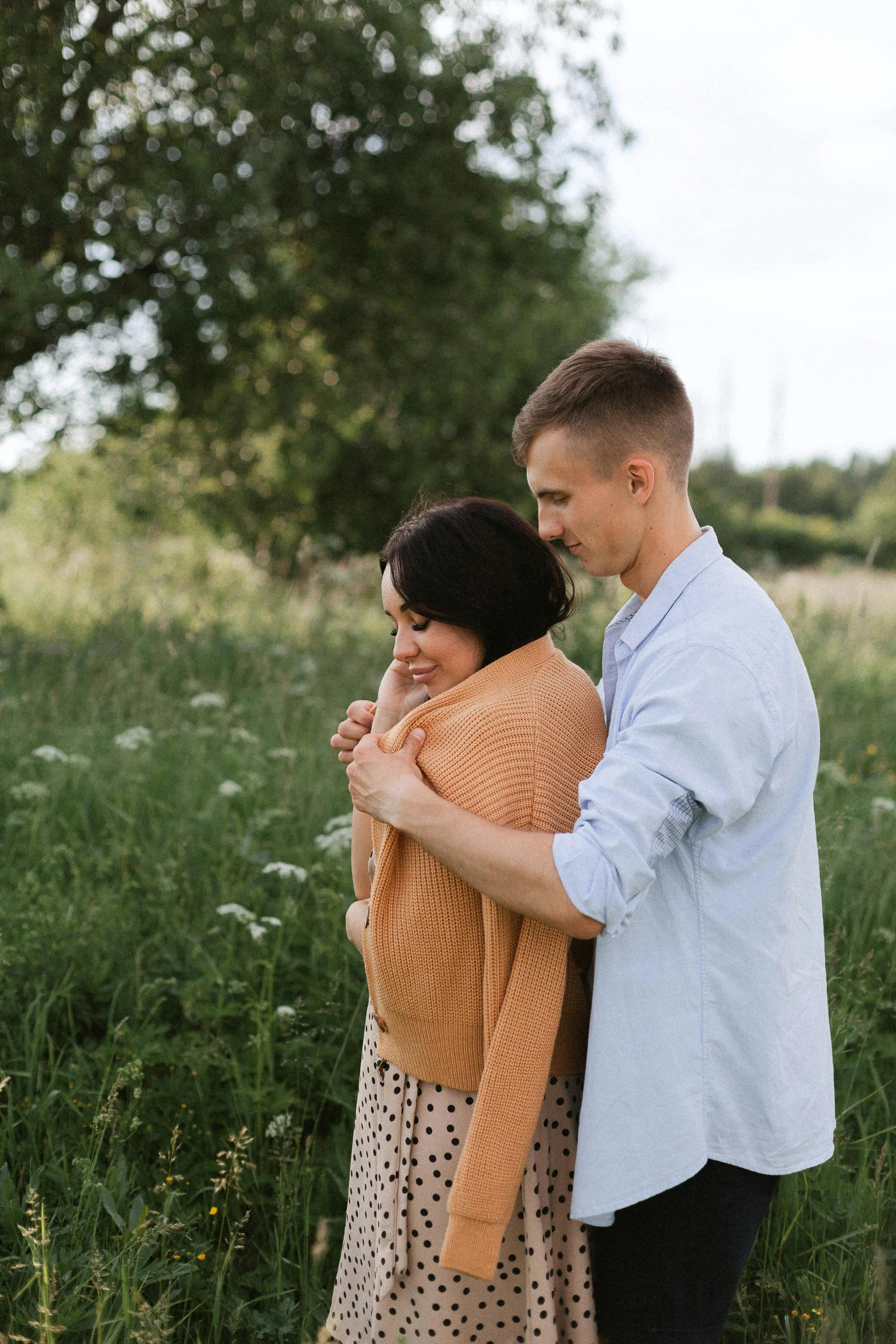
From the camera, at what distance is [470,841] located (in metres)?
1.67

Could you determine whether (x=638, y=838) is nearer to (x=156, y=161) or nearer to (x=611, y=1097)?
(x=611, y=1097)

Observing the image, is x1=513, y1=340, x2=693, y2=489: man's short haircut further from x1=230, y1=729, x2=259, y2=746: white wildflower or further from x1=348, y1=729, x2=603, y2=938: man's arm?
x1=230, y1=729, x2=259, y2=746: white wildflower

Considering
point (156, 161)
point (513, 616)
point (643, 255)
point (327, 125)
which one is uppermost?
point (643, 255)

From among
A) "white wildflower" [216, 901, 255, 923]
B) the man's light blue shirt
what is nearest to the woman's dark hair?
the man's light blue shirt

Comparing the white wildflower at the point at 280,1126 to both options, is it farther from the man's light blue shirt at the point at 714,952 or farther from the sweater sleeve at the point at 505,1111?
the man's light blue shirt at the point at 714,952

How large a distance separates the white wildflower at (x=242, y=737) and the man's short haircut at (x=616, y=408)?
2767 mm

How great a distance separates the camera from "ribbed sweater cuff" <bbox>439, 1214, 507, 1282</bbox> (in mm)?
1757

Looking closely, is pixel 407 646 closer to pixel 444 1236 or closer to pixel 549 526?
pixel 549 526

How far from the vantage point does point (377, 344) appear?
477 inches

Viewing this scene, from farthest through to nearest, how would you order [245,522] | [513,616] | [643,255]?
1. [643,255]
2. [245,522]
3. [513,616]

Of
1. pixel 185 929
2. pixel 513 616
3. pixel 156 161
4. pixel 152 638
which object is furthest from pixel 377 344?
pixel 513 616

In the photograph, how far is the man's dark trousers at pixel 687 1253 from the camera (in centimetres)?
182

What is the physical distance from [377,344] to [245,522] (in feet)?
14.1

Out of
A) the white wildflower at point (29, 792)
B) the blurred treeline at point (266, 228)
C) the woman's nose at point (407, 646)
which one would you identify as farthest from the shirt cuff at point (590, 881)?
the blurred treeline at point (266, 228)
